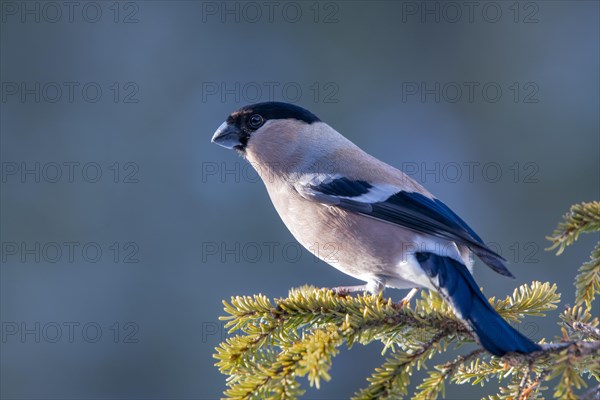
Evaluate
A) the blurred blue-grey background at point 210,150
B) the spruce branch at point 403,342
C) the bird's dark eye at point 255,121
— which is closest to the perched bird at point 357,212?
the bird's dark eye at point 255,121

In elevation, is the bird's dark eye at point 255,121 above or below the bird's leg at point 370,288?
above

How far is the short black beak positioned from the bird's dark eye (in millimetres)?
66

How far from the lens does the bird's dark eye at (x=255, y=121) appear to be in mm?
3207

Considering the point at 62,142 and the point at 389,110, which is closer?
the point at 62,142

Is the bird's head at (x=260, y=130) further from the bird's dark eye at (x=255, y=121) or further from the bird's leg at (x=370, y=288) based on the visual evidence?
the bird's leg at (x=370, y=288)

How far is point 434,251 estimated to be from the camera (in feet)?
8.14

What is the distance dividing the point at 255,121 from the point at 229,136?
14 centimetres

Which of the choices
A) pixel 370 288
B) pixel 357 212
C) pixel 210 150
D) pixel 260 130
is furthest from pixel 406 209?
pixel 210 150

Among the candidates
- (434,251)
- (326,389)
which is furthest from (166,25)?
(434,251)

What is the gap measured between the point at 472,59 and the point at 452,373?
566 cm

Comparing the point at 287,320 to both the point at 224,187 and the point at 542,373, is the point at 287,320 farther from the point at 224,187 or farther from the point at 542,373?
the point at 224,187

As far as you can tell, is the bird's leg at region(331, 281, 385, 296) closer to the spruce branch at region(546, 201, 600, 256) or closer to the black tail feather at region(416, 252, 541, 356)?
the black tail feather at region(416, 252, 541, 356)

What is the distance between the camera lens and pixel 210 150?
5.70m

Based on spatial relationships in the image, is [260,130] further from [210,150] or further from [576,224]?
[210,150]
